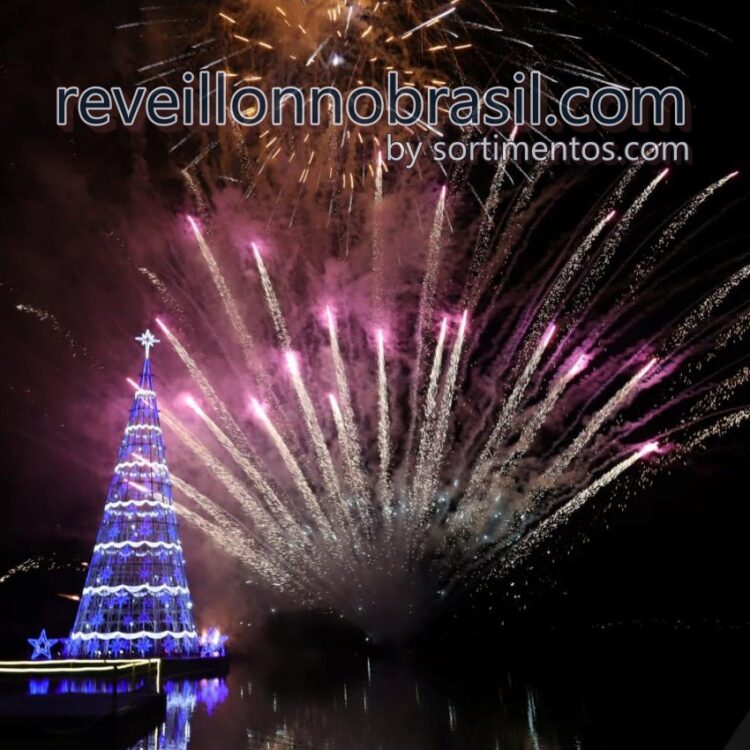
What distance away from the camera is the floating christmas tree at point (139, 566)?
947 inches

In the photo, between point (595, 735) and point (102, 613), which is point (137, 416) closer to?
point (102, 613)

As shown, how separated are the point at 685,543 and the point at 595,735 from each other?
159 feet

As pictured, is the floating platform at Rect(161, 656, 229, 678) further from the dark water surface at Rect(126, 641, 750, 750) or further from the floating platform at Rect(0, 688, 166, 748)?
the floating platform at Rect(0, 688, 166, 748)

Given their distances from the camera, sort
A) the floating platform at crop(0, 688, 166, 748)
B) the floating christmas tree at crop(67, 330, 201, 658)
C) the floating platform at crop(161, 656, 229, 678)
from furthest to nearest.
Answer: the floating christmas tree at crop(67, 330, 201, 658)
the floating platform at crop(161, 656, 229, 678)
the floating platform at crop(0, 688, 166, 748)

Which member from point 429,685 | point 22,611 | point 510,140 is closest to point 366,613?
point 22,611

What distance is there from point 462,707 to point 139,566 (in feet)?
34.7

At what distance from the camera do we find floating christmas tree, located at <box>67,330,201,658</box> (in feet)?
78.9

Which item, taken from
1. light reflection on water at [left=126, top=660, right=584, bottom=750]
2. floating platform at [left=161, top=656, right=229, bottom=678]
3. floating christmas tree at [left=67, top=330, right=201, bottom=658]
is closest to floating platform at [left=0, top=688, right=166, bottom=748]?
light reflection on water at [left=126, top=660, right=584, bottom=750]

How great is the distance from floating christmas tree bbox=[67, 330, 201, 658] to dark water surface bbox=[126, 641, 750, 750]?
164 cm

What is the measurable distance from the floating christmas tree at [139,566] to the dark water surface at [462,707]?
1.64 meters

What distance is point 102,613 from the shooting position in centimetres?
2417

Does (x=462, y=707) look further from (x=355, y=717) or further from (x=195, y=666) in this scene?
(x=195, y=666)

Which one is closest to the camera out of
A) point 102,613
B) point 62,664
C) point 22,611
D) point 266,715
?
point 266,715

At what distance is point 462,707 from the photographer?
1867 centimetres
